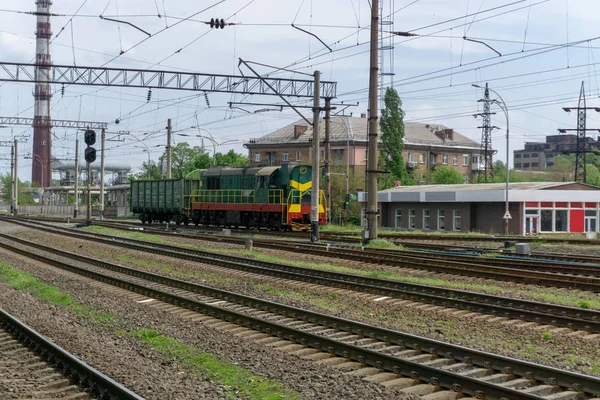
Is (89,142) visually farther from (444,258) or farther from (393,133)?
(393,133)

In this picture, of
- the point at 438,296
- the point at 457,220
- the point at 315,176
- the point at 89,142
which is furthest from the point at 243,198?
the point at 438,296

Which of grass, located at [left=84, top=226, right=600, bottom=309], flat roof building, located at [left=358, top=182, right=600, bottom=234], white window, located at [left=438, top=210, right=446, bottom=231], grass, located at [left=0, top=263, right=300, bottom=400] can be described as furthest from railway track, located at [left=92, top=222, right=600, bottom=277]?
white window, located at [left=438, top=210, right=446, bottom=231]

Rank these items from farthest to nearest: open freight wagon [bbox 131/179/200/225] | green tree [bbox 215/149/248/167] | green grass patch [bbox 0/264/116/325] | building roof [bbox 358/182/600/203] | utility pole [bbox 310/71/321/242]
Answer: green tree [bbox 215/149/248/167], open freight wagon [bbox 131/179/200/225], building roof [bbox 358/182/600/203], utility pole [bbox 310/71/321/242], green grass patch [bbox 0/264/116/325]

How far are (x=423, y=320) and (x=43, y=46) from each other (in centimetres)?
11536

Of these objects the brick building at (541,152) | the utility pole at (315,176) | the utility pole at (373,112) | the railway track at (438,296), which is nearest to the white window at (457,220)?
the utility pole at (315,176)

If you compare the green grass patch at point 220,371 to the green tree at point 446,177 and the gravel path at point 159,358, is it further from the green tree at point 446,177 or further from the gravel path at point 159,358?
the green tree at point 446,177

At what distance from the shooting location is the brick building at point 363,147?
86438 mm

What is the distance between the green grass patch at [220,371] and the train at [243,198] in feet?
86.0

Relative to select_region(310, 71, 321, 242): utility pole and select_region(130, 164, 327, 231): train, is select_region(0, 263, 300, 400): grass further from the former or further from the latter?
select_region(130, 164, 327, 231): train

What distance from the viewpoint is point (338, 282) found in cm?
1677

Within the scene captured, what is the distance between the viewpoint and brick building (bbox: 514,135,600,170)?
160250 millimetres

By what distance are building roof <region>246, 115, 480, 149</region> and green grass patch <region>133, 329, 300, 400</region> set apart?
73.5 meters

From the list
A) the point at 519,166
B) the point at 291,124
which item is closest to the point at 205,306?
the point at 291,124

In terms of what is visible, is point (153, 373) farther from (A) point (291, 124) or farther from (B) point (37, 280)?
(A) point (291, 124)
